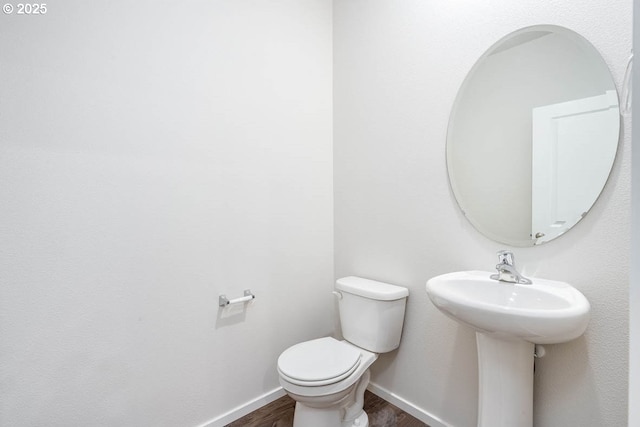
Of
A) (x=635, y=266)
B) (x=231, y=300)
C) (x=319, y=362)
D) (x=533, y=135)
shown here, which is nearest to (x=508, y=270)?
(x=533, y=135)

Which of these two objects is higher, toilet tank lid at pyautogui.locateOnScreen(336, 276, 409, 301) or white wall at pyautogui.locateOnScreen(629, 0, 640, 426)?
white wall at pyautogui.locateOnScreen(629, 0, 640, 426)

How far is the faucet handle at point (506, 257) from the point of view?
4.01 ft

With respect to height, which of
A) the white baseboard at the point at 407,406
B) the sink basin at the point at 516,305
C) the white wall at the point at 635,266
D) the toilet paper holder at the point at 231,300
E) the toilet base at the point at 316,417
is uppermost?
the white wall at the point at 635,266

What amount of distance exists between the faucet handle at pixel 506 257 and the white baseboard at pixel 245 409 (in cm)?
145

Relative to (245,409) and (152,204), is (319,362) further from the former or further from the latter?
(152,204)

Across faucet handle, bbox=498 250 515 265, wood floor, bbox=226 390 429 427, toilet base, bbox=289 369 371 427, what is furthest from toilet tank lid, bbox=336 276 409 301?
wood floor, bbox=226 390 429 427

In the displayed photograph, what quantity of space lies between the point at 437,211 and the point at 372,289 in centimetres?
54

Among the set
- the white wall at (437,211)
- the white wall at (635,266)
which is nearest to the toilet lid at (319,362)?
the white wall at (437,211)

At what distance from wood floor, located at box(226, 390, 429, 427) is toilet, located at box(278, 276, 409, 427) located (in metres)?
0.10

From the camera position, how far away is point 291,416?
171 centimetres

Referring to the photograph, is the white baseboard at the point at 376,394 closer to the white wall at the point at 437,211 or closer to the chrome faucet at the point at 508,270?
the white wall at the point at 437,211

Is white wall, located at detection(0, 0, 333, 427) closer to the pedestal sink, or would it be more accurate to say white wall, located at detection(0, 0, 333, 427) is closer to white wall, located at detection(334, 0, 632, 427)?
white wall, located at detection(334, 0, 632, 427)

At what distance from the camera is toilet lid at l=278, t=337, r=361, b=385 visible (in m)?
1.36

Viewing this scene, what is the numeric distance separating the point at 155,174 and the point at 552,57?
1735 mm
